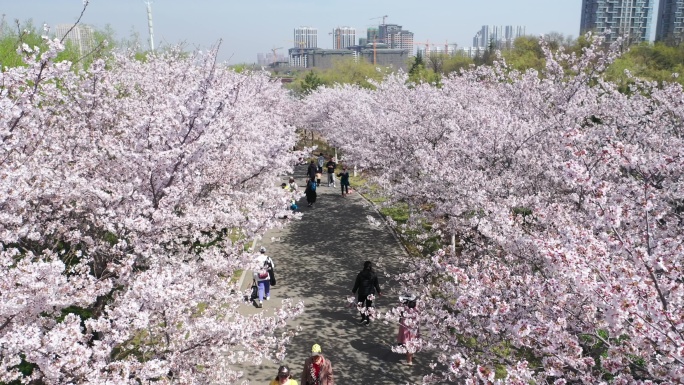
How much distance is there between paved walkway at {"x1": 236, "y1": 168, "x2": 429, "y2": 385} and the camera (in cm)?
889

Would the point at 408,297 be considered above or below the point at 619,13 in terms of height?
below

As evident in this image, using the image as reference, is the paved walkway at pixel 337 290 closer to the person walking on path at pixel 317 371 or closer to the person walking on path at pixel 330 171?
the person walking on path at pixel 317 371

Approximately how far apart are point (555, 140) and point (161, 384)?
967 centimetres

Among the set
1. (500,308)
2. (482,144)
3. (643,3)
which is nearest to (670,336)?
(500,308)

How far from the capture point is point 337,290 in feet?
40.6

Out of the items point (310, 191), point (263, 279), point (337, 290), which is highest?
point (263, 279)

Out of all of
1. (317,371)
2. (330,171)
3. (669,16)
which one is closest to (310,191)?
(330,171)

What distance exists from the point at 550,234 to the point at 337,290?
7496 millimetres

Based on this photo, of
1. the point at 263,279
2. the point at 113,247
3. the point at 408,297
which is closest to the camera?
the point at 113,247

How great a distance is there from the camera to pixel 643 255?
4.07 metres

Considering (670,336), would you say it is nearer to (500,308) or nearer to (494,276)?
(500,308)

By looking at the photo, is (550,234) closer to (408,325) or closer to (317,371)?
(408,325)

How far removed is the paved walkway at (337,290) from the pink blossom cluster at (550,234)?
4.52 feet

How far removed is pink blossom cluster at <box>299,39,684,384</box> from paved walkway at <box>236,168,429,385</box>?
1378 millimetres
